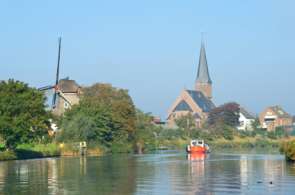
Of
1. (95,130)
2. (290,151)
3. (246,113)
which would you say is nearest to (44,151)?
(95,130)

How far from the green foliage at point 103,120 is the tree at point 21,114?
48.4 ft

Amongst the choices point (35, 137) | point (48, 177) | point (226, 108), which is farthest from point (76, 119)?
point (226, 108)

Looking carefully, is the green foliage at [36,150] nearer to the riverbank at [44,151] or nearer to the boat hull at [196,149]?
the riverbank at [44,151]

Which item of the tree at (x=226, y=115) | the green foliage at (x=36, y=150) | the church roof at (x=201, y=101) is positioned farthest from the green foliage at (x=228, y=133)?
the green foliage at (x=36, y=150)

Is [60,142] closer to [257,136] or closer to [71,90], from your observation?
[71,90]

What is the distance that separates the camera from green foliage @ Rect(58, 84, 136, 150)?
88.8 meters

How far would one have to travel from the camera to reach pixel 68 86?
407 feet

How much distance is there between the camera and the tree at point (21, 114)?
68.8 meters

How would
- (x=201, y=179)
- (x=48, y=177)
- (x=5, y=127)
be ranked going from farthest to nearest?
(x=5, y=127) → (x=48, y=177) → (x=201, y=179)

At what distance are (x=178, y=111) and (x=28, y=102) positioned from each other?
113629mm

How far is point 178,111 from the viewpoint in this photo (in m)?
183

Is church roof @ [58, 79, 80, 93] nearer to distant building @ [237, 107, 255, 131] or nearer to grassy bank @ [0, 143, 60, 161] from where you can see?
grassy bank @ [0, 143, 60, 161]

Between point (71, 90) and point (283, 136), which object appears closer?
point (71, 90)

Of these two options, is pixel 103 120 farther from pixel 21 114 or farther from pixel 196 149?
pixel 21 114
